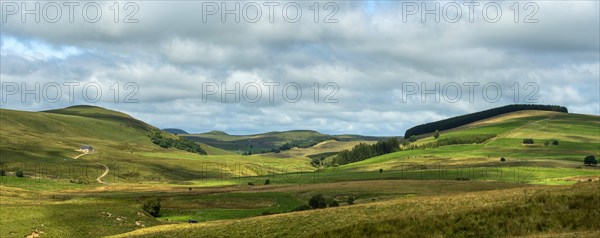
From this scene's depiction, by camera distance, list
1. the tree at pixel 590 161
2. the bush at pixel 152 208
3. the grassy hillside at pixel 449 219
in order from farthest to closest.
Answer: the tree at pixel 590 161
the bush at pixel 152 208
the grassy hillside at pixel 449 219

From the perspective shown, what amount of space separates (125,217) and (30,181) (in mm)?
92014

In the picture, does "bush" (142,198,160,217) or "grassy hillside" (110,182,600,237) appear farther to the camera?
"bush" (142,198,160,217)

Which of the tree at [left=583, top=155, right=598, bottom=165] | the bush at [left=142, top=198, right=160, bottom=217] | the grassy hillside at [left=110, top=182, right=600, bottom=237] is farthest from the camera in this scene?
the tree at [left=583, top=155, right=598, bottom=165]

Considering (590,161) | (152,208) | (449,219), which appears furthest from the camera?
(590,161)

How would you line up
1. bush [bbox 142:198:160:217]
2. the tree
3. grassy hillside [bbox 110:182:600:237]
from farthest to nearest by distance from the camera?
the tree → bush [bbox 142:198:160:217] → grassy hillside [bbox 110:182:600:237]

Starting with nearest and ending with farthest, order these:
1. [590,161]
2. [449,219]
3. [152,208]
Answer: [449,219], [152,208], [590,161]

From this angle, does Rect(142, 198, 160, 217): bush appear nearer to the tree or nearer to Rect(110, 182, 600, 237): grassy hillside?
Rect(110, 182, 600, 237): grassy hillside

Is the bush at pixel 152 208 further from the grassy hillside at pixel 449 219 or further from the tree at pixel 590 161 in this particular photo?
the tree at pixel 590 161

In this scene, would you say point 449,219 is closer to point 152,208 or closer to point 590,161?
point 152,208

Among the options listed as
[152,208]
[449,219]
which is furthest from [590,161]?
[449,219]

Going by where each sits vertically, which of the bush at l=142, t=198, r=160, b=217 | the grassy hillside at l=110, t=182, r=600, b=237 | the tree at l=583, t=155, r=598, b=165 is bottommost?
the bush at l=142, t=198, r=160, b=217

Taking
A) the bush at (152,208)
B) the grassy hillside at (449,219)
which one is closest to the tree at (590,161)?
the grassy hillside at (449,219)

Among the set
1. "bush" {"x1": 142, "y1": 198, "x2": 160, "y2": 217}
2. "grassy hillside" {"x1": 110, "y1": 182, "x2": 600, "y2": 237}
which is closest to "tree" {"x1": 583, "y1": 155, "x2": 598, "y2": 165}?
"grassy hillside" {"x1": 110, "y1": 182, "x2": 600, "y2": 237}

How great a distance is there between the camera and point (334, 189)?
390 ft
